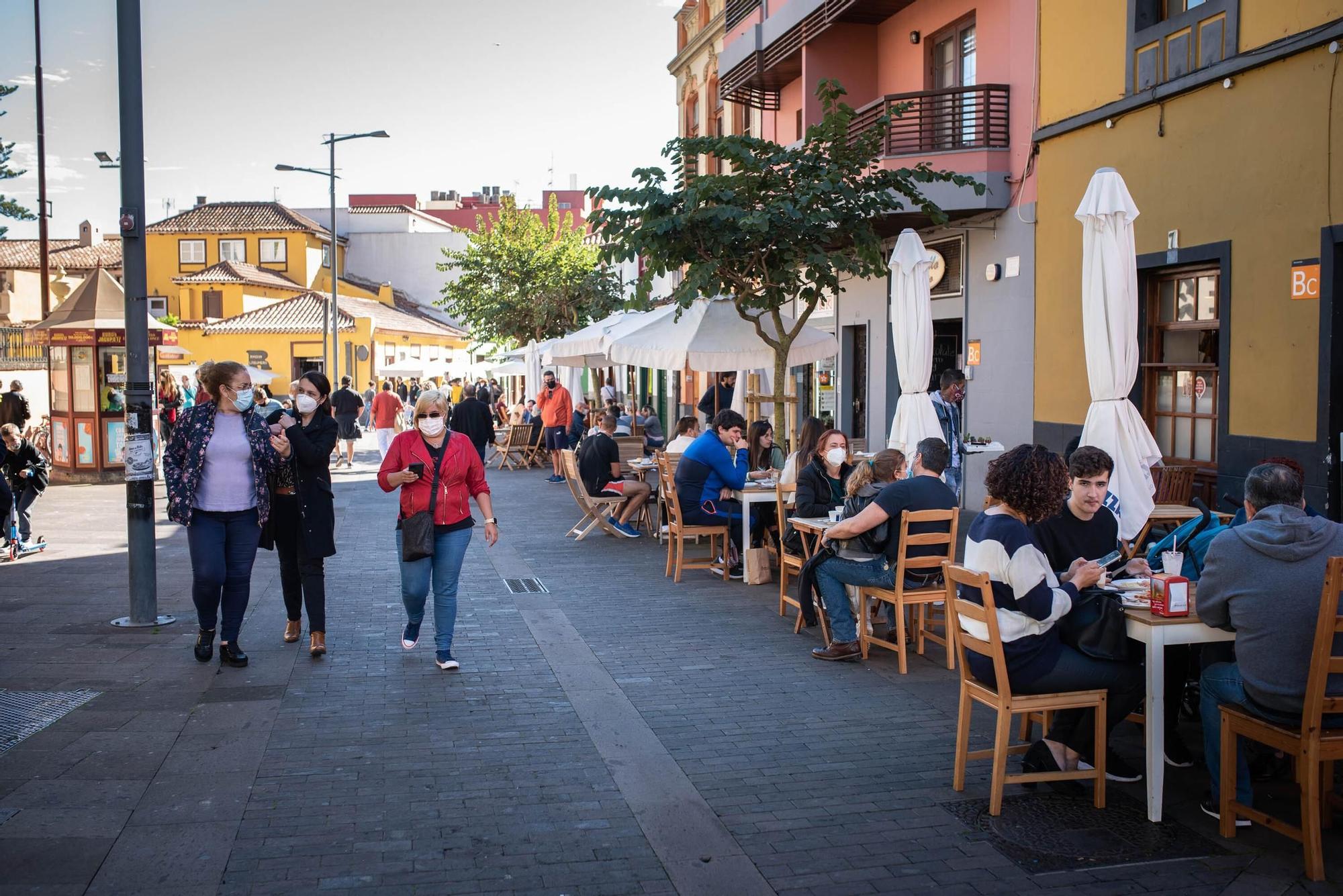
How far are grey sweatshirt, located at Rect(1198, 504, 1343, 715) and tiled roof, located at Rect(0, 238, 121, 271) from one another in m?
66.2

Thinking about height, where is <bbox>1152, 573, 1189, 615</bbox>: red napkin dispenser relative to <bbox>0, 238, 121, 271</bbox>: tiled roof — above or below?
below

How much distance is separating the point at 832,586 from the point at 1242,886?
351 cm

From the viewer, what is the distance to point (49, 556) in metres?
11.7

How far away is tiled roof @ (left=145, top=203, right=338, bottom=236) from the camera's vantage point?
65.9 meters

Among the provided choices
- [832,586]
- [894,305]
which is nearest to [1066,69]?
[894,305]

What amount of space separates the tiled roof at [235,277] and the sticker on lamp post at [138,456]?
185 ft

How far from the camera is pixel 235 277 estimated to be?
200 ft

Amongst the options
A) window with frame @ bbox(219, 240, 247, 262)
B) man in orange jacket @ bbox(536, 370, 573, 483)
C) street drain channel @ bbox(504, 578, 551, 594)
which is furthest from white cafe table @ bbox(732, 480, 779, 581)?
window with frame @ bbox(219, 240, 247, 262)

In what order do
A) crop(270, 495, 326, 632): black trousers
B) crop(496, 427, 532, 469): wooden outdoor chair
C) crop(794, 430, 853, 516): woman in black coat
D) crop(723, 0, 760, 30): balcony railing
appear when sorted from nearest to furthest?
crop(270, 495, 326, 632): black trousers < crop(794, 430, 853, 516): woman in black coat < crop(723, 0, 760, 30): balcony railing < crop(496, 427, 532, 469): wooden outdoor chair

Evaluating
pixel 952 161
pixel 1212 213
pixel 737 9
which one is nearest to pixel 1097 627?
pixel 1212 213

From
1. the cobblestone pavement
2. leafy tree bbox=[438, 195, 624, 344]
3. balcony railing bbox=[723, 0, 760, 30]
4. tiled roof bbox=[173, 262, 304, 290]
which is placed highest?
balcony railing bbox=[723, 0, 760, 30]

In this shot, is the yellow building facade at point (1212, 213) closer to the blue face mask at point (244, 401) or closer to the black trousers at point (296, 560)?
the black trousers at point (296, 560)

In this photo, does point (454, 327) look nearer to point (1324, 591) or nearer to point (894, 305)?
point (894, 305)

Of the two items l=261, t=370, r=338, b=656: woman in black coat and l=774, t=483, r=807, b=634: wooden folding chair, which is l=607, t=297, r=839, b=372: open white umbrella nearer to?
l=774, t=483, r=807, b=634: wooden folding chair
